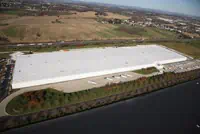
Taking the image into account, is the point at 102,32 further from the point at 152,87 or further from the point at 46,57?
the point at 152,87

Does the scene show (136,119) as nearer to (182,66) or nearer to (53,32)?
(182,66)

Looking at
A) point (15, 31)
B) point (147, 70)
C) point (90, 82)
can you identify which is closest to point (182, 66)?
point (147, 70)

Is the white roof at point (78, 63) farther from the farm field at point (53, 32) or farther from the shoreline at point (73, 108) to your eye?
the farm field at point (53, 32)

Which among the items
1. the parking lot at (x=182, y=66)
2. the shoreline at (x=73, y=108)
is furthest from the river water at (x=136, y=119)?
the parking lot at (x=182, y=66)

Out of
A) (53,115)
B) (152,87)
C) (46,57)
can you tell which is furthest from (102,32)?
(53,115)

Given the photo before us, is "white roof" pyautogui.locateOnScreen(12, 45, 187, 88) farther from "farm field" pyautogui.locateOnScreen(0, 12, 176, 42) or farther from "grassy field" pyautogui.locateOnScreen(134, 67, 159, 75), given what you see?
"farm field" pyautogui.locateOnScreen(0, 12, 176, 42)

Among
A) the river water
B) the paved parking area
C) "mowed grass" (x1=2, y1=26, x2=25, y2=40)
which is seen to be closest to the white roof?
the paved parking area
